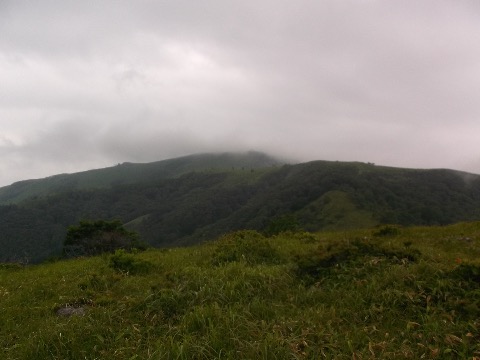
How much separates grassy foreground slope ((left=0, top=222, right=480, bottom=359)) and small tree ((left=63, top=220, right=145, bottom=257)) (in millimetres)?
14185

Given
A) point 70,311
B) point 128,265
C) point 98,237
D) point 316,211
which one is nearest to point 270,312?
point 70,311

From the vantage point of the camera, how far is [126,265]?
11.0 meters

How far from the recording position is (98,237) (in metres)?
27.3

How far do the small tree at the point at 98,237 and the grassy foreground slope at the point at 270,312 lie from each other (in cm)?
1419

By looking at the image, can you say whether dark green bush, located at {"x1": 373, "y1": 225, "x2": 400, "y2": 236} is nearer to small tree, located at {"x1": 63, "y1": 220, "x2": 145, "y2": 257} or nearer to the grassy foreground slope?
the grassy foreground slope

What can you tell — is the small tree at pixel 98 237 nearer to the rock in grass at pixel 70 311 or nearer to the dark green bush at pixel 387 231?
the dark green bush at pixel 387 231

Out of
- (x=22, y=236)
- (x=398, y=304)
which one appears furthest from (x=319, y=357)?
(x=22, y=236)

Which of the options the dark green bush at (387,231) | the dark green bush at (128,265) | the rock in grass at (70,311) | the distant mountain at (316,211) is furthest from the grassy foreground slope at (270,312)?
the distant mountain at (316,211)

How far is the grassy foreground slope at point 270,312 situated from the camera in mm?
5137

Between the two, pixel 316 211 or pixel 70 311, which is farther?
pixel 316 211

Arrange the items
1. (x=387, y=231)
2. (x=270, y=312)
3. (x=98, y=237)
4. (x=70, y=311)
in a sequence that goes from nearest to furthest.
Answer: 1. (x=270, y=312)
2. (x=70, y=311)
3. (x=387, y=231)
4. (x=98, y=237)

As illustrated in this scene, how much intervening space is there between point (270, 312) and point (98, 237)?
916 inches

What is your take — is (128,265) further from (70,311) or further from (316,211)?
(316,211)

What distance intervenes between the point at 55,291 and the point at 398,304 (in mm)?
7059
